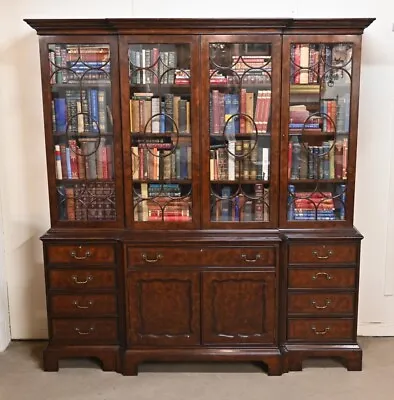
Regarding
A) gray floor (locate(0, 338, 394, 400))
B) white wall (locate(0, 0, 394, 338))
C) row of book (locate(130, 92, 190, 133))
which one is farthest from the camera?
white wall (locate(0, 0, 394, 338))

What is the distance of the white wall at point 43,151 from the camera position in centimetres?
327

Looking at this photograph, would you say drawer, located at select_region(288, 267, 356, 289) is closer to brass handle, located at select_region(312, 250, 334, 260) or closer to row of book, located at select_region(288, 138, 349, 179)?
brass handle, located at select_region(312, 250, 334, 260)

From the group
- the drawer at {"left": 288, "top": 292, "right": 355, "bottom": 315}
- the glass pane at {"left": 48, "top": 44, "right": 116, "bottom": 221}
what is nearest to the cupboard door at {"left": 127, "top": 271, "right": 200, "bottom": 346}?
the glass pane at {"left": 48, "top": 44, "right": 116, "bottom": 221}

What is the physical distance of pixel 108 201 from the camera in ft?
10.3

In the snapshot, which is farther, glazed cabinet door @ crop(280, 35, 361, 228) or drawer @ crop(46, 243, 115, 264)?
drawer @ crop(46, 243, 115, 264)

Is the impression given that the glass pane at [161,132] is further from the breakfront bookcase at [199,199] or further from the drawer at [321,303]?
the drawer at [321,303]

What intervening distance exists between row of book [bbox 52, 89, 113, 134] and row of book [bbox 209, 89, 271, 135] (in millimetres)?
616

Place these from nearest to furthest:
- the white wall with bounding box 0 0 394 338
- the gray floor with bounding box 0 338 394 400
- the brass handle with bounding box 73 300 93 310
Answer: the gray floor with bounding box 0 338 394 400 < the brass handle with bounding box 73 300 93 310 < the white wall with bounding box 0 0 394 338

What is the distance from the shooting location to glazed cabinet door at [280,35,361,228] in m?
2.96

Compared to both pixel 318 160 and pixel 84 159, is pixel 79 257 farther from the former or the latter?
pixel 318 160

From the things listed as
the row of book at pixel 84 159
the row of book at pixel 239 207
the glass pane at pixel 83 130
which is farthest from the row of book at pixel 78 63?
the row of book at pixel 239 207

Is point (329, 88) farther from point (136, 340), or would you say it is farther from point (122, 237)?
point (136, 340)

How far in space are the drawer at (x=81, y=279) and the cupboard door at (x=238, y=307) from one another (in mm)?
573

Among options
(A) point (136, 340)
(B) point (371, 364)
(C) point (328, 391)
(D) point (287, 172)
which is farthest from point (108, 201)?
(B) point (371, 364)
